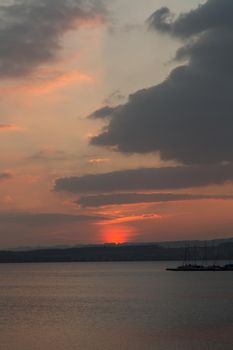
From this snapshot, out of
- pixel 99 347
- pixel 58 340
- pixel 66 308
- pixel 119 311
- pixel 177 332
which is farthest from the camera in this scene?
pixel 66 308

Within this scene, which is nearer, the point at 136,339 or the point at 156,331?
the point at 136,339

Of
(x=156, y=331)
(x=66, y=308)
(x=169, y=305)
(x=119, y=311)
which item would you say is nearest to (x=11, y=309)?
(x=66, y=308)

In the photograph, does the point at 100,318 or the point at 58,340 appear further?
the point at 100,318

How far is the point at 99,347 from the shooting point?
140 feet

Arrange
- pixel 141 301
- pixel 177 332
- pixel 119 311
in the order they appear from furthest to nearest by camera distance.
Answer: pixel 141 301 → pixel 119 311 → pixel 177 332

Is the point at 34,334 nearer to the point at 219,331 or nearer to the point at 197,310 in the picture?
the point at 219,331

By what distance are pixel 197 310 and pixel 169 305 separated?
787cm

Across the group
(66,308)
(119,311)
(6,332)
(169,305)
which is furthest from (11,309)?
(6,332)

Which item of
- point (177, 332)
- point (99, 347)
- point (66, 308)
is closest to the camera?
point (99, 347)

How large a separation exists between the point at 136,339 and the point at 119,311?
79.0 feet

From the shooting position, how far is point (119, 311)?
6994 cm

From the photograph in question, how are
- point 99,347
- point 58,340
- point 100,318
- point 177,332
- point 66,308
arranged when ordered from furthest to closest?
point 66,308 → point 100,318 → point 177,332 → point 58,340 → point 99,347

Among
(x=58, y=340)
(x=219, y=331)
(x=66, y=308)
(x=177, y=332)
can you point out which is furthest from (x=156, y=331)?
(x=66, y=308)

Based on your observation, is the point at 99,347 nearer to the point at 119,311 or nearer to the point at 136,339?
the point at 136,339
